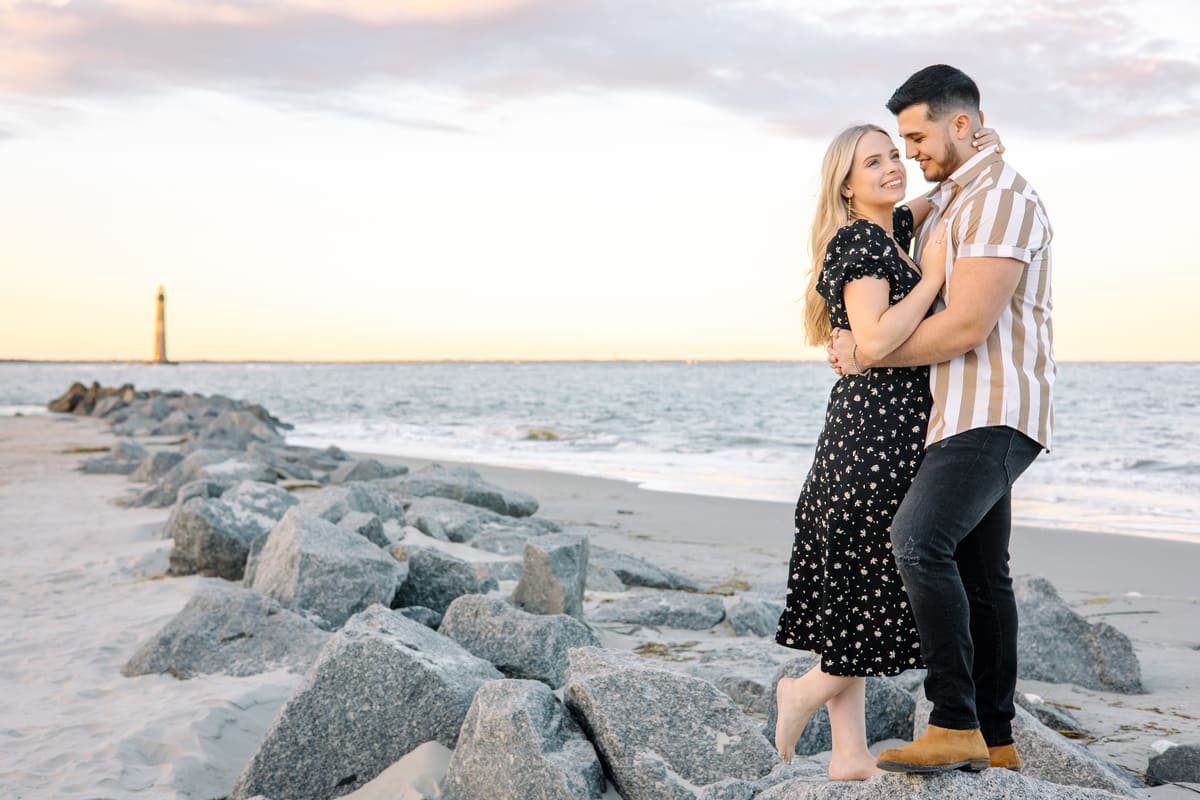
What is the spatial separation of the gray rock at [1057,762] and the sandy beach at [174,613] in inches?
26.8

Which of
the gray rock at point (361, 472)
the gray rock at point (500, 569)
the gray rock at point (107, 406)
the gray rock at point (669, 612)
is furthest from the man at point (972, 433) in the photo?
the gray rock at point (107, 406)

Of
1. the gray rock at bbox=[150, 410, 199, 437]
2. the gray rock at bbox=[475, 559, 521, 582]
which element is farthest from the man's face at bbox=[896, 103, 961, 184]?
the gray rock at bbox=[150, 410, 199, 437]

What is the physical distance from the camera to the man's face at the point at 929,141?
2811mm

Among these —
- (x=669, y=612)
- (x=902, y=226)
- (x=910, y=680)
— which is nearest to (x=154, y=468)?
(x=669, y=612)

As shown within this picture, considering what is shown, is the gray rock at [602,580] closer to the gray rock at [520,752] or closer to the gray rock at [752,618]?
the gray rock at [752,618]

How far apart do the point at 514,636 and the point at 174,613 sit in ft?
6.88

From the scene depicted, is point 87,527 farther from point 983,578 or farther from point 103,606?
point 983,578

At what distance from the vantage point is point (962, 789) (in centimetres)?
246

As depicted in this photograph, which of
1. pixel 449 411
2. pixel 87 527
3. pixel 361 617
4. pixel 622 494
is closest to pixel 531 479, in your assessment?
pixel 622 494

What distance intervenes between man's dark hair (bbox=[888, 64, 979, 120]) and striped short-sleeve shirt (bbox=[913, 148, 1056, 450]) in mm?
181

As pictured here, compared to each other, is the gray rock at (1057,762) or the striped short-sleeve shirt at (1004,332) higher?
the striped short-sleeve shirt at (1004,332)

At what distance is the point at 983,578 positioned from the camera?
2734 mm

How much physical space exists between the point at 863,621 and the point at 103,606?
4.45 meters

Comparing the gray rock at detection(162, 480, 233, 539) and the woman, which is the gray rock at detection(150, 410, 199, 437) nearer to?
the gray rock at detection(162, 480, 233, 539)
